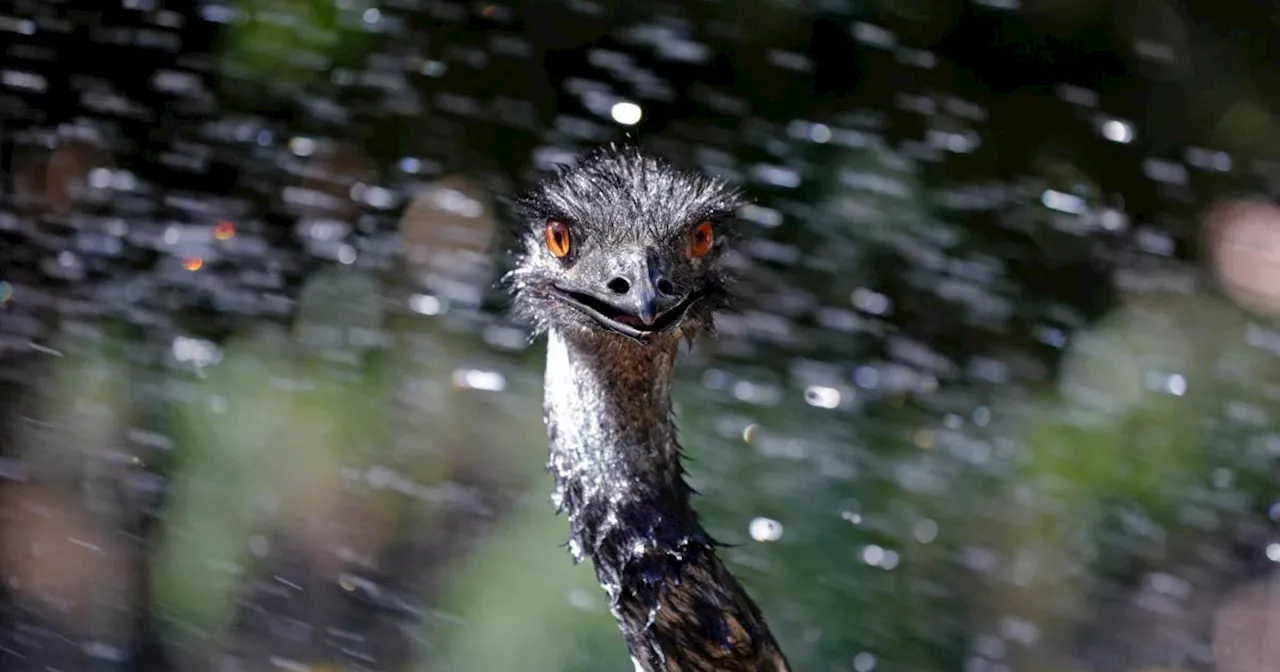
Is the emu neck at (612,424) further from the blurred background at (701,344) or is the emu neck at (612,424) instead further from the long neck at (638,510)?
the blurred background at (701,344)

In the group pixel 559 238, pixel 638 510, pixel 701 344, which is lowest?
pixel 638 510

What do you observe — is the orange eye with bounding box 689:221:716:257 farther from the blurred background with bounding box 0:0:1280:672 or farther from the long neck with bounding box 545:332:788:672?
the blurred background with bounding box 0:0:1280:672

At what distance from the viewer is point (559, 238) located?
52cm

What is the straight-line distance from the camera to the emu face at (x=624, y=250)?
468 millimetres

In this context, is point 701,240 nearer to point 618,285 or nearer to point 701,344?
point 618,285

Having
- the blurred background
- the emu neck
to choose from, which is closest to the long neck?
the emu neck

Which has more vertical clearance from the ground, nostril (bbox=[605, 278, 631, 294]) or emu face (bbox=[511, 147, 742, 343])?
emu face (bbox=[511, 147, 742, 343])

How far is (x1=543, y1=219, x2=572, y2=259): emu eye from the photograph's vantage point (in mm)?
515

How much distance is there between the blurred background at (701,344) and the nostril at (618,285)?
0.46 m

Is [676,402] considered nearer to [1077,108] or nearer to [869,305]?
[869,305]

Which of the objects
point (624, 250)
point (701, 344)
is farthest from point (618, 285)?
point (701, 344)

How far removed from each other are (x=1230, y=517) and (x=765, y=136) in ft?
1.78

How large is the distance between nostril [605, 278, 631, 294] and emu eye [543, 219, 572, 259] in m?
0.05

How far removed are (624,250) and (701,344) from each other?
49 cm
